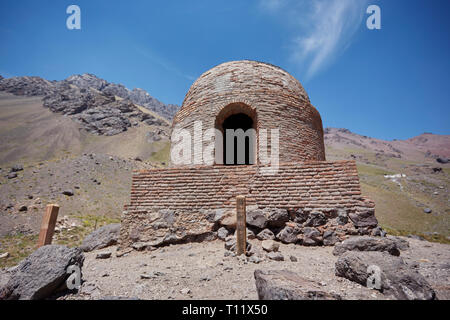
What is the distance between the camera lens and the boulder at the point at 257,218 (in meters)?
4.45

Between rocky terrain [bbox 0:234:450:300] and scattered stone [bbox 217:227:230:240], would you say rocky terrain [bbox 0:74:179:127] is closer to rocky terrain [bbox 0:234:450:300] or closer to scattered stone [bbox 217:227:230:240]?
scattered stone [bbox 217:227:230:240]

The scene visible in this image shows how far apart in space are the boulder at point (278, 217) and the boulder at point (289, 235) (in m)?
0.14

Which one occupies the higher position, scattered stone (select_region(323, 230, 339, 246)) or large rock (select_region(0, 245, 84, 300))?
scattered stone (select_region(323, 230, 339, 246))

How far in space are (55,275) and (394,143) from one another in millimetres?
135663

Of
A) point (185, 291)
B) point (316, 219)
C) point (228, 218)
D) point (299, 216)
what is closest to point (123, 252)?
point (228, 218)

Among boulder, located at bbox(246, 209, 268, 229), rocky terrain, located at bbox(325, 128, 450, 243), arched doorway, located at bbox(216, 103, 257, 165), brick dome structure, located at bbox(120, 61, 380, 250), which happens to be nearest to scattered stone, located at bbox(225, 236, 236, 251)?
brick dome structure, located at bbox(120, 61, 380, 250)

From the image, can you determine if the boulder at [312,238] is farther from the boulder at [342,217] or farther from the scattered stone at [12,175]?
the scattered stone at [12,175]

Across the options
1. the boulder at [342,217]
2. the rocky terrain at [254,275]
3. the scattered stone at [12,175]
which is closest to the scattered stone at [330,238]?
the rocky terrain at [254,275]

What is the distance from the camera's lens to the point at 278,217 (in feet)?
14.5

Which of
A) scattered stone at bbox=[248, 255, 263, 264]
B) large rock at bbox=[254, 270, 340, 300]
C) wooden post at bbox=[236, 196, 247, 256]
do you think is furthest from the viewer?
wooden post at bbox=[236, 196, 247, 256]

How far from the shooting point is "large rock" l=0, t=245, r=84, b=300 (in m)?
2.63

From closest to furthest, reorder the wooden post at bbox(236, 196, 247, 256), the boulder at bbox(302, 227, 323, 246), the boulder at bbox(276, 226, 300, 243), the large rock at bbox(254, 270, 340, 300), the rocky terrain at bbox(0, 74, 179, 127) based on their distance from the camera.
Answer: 1. the large rock at bbox(254, 270, 340, 300)
2. the wooden post at bbox(236, 196, 247, 256)
3. the boulder at bbox(302, 227, 323, 246)
4. the boulder at bbox(276, 226, 300, 243)
5. the rocky terrain at bbox(0, 74, 179, 127)

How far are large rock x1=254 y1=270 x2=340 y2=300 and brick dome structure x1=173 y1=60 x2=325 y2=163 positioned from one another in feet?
11.9
